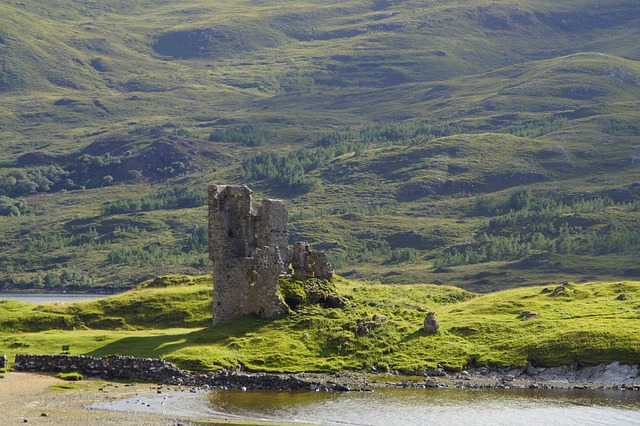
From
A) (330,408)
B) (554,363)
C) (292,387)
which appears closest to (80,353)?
(292,387)

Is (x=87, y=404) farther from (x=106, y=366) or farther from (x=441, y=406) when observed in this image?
(x=441, y=406)

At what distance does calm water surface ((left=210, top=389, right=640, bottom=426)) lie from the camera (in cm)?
6494

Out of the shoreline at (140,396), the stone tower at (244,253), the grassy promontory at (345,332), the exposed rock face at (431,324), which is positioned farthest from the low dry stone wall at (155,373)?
the exposed rock face at (431,324)

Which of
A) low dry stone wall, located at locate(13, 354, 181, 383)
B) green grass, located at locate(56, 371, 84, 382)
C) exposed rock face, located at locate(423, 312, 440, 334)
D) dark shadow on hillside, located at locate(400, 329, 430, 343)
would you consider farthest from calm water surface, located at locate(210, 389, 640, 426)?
exposed rock face, located at locate(423, 312, 440, 334)

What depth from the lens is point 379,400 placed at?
70.1 metres

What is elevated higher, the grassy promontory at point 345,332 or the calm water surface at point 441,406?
the grassy promontory at point 345,332

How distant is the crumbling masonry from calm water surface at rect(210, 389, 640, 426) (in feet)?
44.4

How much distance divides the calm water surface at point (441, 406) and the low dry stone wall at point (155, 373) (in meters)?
1.84

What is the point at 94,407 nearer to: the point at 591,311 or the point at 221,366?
the point at 221,366

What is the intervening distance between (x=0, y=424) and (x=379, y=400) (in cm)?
2247

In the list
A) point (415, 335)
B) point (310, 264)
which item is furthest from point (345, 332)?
point (310, 264)

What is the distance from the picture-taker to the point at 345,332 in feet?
270

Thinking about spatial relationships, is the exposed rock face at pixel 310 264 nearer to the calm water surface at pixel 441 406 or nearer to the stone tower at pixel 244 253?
the stone tower at pixel 244 253

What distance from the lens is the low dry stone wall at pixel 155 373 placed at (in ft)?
243
